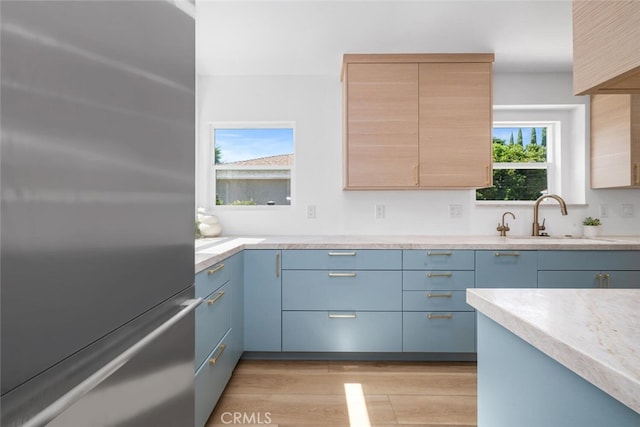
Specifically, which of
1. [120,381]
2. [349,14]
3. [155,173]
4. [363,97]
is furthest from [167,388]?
[363,97]

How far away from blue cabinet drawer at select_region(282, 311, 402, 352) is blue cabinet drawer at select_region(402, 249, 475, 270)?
1.21ft

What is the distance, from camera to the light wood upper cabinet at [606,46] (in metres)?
0.65

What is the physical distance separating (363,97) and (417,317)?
5.55 feet

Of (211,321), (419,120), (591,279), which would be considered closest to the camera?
(211,321)

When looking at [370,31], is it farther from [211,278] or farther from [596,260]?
[596,260]

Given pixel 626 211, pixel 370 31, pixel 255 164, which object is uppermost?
pixel 370 31

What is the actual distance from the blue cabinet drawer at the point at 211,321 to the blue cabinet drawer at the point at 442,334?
125cm

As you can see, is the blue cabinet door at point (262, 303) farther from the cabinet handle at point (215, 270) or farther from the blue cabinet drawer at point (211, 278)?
the cabinet handle at point (215, 270)

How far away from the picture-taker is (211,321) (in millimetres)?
1756

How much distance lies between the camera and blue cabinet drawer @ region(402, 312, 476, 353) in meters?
2.47

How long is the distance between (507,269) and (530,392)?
Result: 1.97 m

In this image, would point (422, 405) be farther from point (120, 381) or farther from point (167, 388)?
point (120, 381)

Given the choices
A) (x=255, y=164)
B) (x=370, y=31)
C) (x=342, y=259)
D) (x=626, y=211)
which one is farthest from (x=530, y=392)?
(x=626, y=211)

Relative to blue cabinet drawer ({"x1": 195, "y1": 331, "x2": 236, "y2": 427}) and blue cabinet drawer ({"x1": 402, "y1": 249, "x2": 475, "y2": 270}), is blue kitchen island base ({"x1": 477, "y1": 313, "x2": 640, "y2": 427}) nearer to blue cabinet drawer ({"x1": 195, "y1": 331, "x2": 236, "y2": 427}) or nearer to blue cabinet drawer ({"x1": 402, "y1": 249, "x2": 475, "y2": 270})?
blue cabinet drawer ({"x1": 195, "y1": 331, "x2": 236, "y2": 427})
